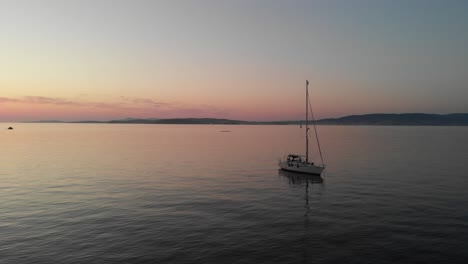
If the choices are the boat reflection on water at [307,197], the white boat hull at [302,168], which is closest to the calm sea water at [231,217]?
the boat reflection on water at [307,197]

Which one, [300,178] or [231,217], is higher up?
[231,217]

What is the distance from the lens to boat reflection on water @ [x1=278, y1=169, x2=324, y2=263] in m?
28.9

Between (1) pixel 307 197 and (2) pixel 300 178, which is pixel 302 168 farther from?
(1) pixel 307 197

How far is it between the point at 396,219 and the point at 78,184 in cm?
4904

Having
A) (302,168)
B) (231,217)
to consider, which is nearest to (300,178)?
(302,168)

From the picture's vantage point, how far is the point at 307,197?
50281 mm

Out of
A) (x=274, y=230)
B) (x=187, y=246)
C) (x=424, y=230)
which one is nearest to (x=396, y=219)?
(x=424, y=230)

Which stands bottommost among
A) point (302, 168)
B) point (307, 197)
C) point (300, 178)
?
point (300, 178)

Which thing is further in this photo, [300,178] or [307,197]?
[300,178]

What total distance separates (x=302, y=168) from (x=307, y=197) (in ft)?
80.0

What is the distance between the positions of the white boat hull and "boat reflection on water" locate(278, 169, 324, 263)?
0.74m

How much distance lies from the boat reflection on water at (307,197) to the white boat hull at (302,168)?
29.1 inches

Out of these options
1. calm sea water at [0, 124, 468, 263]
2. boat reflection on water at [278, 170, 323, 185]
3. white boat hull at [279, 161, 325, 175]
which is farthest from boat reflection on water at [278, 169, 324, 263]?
white boat hull at [279, 161, 325, 175]

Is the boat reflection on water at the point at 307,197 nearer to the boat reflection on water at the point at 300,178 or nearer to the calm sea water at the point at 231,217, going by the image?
the boat reflection on water at the point at 300,178
